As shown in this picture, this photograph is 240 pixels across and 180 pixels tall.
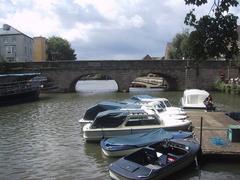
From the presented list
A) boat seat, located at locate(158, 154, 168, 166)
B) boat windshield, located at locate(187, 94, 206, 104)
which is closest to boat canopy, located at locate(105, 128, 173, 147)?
boat seat, located at locate(158, 154, 168, 166)

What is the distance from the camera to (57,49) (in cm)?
12312

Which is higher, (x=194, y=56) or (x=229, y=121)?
(x=194, y=56)

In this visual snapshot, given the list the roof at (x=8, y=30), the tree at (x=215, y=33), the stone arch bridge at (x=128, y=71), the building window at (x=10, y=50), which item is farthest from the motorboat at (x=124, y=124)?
A: the roof at (x=8, y=30)

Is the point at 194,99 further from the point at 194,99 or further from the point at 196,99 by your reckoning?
the point at 196,99

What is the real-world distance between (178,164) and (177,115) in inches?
359

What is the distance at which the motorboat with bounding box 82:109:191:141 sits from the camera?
21453mm

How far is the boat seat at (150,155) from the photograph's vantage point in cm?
1557

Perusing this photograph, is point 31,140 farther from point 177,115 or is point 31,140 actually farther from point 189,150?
point 189,150

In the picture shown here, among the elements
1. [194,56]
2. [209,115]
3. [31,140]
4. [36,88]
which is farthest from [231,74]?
[194,56]

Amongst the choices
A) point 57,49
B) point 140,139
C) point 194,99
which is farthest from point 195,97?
point 57,49

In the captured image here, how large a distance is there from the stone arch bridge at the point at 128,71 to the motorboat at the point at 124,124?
4082 cm

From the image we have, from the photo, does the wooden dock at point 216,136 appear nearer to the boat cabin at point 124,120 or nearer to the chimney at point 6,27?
the boat cabin at point 124,120

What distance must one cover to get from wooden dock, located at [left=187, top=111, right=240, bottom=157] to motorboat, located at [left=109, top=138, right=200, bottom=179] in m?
0.75

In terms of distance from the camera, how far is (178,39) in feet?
297
